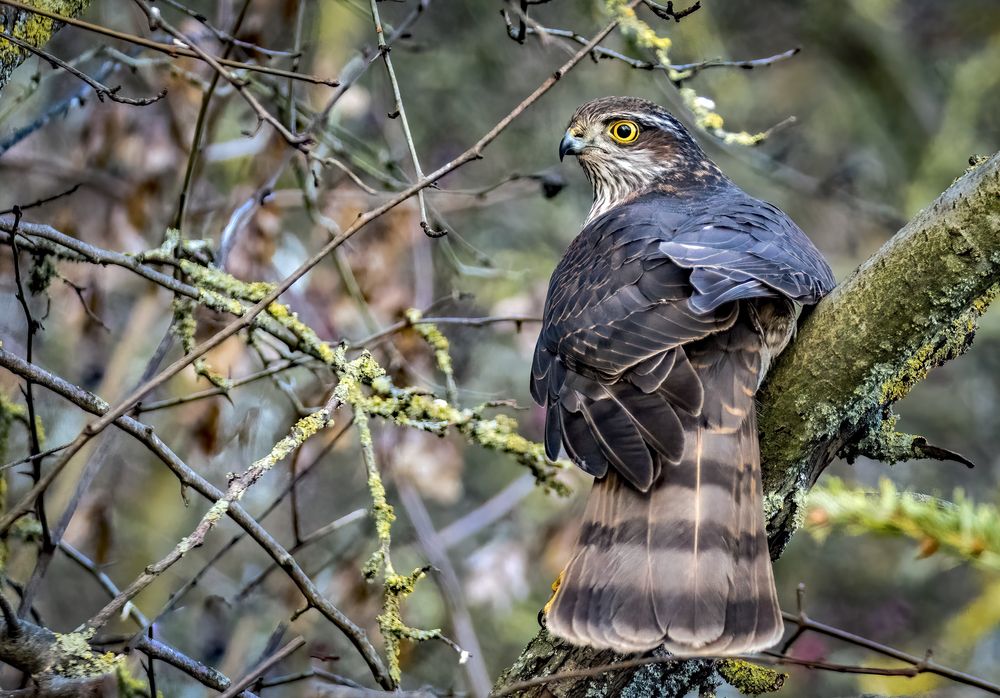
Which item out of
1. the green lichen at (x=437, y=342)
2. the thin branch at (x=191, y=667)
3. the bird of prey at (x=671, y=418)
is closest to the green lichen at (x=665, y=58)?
the bird of prey at (x=671, y=418)

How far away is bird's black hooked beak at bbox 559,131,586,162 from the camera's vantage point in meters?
4.19

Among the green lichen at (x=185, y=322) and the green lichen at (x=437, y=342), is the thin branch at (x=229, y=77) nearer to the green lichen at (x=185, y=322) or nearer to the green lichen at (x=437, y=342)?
the green lichen at (x=185, y=322)

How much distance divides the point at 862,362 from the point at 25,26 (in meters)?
2.35

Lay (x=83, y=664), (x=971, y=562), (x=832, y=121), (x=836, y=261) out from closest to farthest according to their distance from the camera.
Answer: (x=971, y=562) < (x=83, y=664) < (x=836, y=261) < (x=832, y=121)

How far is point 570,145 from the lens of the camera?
419 centimetres

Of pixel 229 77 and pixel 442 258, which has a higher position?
pixel 442 258

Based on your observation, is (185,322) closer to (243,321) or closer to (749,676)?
(243,321)

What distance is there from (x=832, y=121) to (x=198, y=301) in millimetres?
7062

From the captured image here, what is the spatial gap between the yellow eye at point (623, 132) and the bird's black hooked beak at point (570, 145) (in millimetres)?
140

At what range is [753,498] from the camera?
2549 mm

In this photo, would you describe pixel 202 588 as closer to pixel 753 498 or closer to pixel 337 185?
pixel 337 185

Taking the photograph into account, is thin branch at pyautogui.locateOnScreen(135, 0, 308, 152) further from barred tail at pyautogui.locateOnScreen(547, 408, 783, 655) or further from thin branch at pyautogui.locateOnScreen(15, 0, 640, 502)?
barred tail at pyautogui.locateOnScreen(547, 408, 783, 655)

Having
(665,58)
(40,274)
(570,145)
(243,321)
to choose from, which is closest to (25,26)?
(40,274)

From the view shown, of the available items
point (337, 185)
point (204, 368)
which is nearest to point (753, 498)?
point (204, 368)
